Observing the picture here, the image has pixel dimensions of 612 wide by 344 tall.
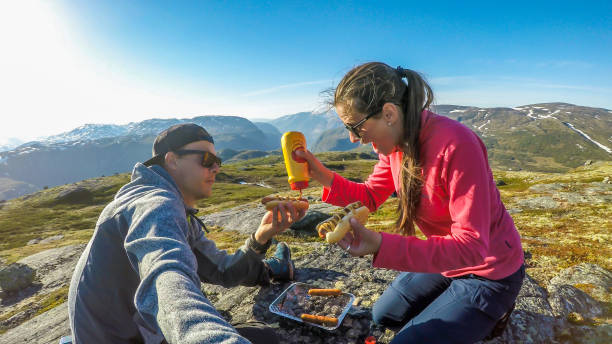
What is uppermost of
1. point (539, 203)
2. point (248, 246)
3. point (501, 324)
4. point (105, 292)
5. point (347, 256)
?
point (105, 292)

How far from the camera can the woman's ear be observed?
14.6ft

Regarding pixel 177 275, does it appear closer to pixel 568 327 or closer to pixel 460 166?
pixel 460 166

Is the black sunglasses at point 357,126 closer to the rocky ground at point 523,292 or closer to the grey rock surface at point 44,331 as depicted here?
the rocky ground at point 523,292

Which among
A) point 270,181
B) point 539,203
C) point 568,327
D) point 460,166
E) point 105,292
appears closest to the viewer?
point 105,292

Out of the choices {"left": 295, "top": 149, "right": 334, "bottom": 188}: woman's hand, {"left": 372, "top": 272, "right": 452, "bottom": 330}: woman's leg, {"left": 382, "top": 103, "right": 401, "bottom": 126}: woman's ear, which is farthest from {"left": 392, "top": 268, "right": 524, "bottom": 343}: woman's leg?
{"left": 295, "top": 149, "right": 334, "bottom": 188}: woman's hand

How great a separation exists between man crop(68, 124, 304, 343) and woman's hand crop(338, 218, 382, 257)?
1.78m

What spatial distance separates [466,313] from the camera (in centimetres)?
460

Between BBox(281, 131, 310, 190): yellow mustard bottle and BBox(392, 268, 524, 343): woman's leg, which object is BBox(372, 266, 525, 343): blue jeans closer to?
BBox(392, 268, 524, 343): woman's leg

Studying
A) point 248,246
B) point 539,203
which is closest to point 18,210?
point 248,246

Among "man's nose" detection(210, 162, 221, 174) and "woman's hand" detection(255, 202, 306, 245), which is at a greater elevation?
"man's nose" detection(210, 162, 221, 174)

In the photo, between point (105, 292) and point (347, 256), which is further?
point (347, 256)

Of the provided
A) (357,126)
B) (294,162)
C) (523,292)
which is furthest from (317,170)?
(523,292)

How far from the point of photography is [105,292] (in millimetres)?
3662

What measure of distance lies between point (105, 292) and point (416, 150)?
4.99 meters
